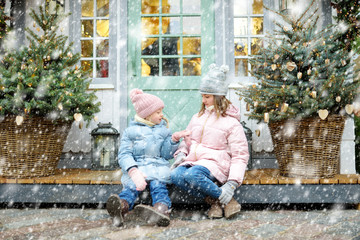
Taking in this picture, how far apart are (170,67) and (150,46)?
1.25 ft

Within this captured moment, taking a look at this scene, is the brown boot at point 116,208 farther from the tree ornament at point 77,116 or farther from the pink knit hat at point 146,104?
the tree ornament at point 77,116

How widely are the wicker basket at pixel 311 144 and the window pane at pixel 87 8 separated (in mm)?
2863

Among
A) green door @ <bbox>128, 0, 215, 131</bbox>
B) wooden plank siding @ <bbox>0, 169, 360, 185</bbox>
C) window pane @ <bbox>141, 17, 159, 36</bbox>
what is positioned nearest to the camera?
wooden plank siding @ <bbox>0, 169, 360, 185</bbox>

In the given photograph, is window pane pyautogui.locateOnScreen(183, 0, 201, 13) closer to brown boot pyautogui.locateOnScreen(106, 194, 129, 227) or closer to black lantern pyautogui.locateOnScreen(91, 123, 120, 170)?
black lantern pyautogui.locateOnScreen(91, 123, 120, 170)

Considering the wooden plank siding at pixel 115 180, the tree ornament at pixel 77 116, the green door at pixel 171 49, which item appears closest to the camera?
the wooden plank siding at pixel 115 180

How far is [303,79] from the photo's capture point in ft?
10.4

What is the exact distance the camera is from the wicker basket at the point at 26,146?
126 inches

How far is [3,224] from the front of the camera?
2568 millimetres

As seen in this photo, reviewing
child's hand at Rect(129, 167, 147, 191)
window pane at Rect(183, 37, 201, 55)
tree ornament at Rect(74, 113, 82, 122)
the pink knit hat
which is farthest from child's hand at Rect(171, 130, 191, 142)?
window pane at Rect(183, 37, 201, 55)

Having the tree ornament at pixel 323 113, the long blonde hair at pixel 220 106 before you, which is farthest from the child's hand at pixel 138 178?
the tree ornament at pixel 323 113

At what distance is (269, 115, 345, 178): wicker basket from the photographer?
10.0 feet

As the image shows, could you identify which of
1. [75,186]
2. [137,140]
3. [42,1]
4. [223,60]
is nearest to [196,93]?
[223,60]

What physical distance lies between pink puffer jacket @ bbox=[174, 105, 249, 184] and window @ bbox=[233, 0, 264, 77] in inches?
57.8

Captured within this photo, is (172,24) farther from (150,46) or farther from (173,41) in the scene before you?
(150,46)
